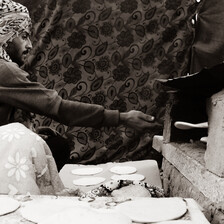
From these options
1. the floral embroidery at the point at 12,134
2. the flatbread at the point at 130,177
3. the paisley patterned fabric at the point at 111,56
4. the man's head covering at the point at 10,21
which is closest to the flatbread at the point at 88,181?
the flatbread at the point at 130,177

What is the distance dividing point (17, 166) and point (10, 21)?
102 centimetres

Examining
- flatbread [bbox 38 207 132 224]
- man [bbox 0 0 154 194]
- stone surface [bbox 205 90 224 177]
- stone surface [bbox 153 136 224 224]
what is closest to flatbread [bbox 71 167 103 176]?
man [bbox 0 0 154 194]

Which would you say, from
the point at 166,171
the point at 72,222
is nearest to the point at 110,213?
the point at 72,222

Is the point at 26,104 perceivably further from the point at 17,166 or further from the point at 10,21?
the point at 17,166

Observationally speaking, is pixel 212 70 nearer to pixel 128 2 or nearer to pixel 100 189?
pixel 100 189

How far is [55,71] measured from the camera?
356cm

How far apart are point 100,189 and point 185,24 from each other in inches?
90.2

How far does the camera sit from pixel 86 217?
0.86m

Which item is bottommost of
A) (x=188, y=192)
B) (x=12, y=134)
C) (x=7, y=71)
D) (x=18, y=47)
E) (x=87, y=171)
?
(x=87, y=171)

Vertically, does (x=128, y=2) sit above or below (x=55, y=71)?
above

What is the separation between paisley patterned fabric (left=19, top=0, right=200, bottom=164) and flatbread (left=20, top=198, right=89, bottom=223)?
2.37 m

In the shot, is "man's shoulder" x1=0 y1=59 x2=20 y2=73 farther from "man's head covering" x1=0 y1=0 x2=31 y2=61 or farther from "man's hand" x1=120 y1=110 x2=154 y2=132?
→ "man's hand" x1=120 y1=110 x2=154 y2=132

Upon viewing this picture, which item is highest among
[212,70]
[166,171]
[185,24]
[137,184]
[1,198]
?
[185,24]

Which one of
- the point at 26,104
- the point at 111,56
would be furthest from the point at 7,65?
the point at 111,56
